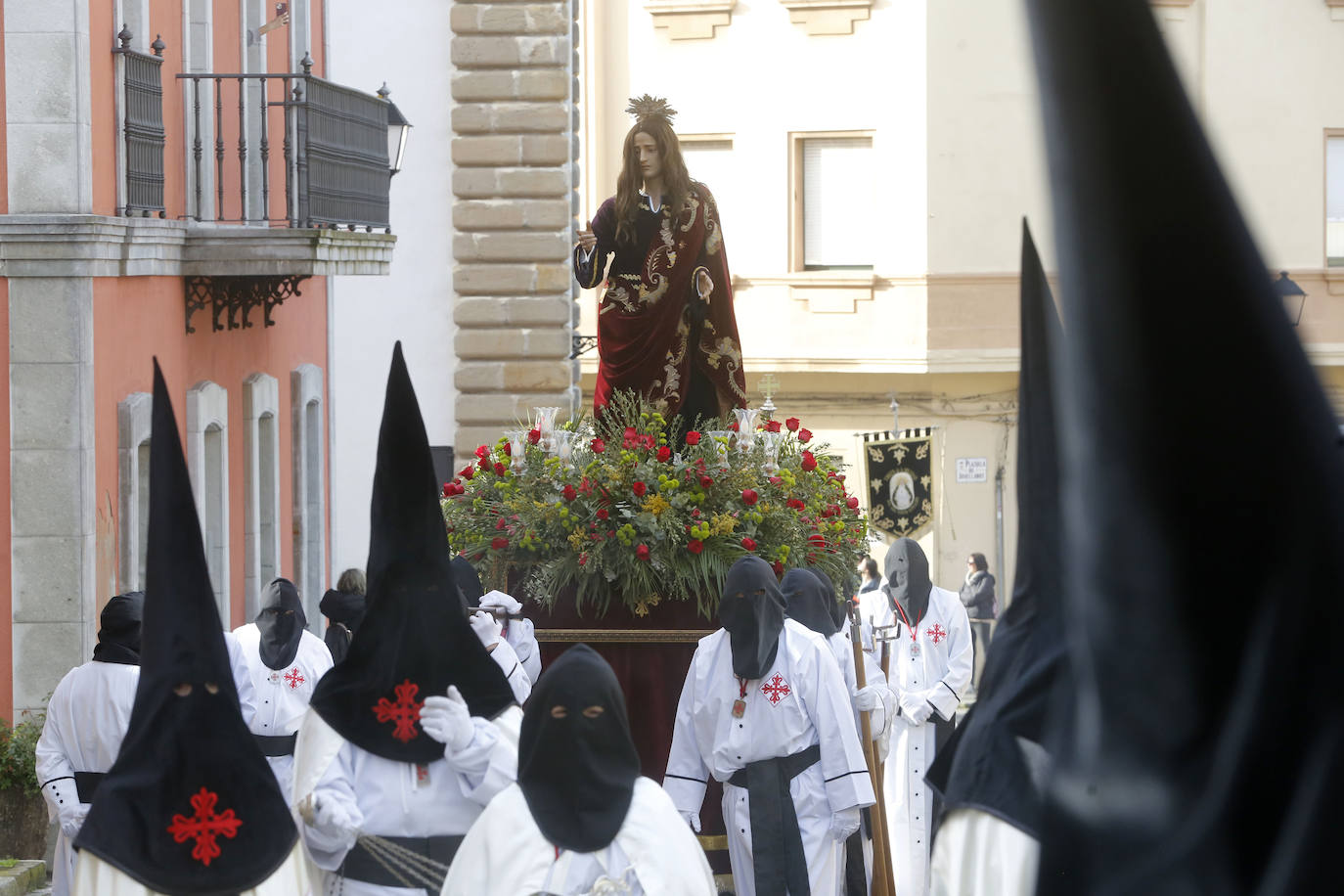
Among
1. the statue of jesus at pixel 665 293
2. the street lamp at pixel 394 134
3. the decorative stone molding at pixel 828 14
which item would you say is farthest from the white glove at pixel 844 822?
the decorative stone molding at pixel 828 14

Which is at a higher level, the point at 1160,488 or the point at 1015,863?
the point at 1160,488

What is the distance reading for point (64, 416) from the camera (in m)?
11.5

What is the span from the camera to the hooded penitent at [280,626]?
9.13m

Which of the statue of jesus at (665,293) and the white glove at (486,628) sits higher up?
the statue of jesus at (665,293)

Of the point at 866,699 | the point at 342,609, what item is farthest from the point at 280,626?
the point at 866,699

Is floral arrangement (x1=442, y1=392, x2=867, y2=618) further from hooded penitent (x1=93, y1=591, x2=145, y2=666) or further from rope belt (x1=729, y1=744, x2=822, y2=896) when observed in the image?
hooded penitent (x1=93, y1=591, x2=145, y2=666)

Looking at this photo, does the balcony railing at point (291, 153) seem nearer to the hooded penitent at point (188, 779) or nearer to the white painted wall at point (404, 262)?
the white painted wall at point (404, 262)

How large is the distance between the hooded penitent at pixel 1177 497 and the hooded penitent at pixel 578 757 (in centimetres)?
372

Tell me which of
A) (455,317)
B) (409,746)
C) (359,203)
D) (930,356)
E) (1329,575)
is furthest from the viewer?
(930,356)

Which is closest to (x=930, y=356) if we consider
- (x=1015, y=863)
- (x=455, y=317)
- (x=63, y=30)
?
(x=455, y=317)

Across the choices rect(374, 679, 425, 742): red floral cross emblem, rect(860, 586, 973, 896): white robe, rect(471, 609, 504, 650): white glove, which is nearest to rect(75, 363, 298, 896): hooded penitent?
rect(374, 679, 425, 742): red floral cross emblem

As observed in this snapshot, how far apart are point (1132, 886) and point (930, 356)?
23501 mm

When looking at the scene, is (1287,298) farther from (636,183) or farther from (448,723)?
(636,183)

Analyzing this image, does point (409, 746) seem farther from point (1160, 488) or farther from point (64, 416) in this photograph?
point (64, 416)
